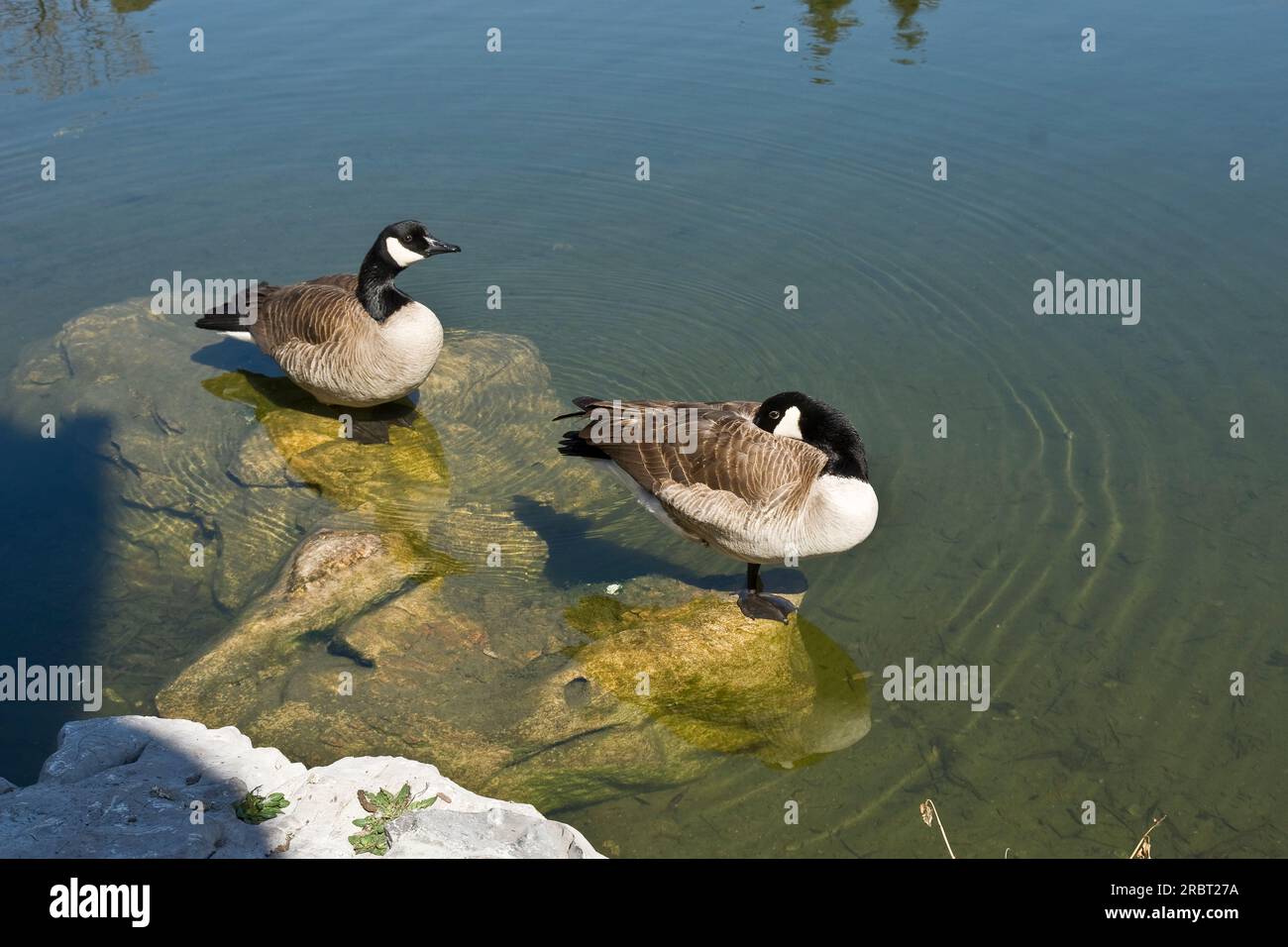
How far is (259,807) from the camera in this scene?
511 centimetres

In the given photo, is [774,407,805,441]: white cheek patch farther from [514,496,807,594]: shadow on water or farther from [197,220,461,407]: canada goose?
[197,220,461,407]: canada goose

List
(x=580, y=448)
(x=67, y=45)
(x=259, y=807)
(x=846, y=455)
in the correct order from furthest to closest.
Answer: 1. (x=67, y=45)
2. (x=580, y=448)
3. (x=846, y=455)
4. (x=259, y=807)

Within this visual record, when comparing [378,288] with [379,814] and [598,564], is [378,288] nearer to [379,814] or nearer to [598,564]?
[598,564]

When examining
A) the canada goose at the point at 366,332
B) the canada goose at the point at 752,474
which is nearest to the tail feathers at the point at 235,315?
the canada goose at the point at 366,332

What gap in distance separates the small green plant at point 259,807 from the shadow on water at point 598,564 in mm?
2928

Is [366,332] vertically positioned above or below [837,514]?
above

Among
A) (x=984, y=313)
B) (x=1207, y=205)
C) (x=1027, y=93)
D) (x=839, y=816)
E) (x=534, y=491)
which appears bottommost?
(x=839, y=816)

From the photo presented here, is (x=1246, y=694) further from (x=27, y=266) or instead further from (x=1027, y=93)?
(x=27, y=266)

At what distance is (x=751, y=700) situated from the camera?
6.94 meters

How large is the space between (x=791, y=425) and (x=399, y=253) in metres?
4.07

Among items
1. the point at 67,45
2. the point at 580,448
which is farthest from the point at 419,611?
the point at 67,45

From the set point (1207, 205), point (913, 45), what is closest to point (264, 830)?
point (1207, 205)

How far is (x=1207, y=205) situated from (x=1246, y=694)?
23.2ft

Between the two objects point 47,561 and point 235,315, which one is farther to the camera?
point 235,315
